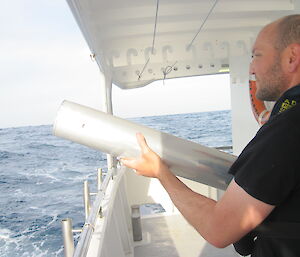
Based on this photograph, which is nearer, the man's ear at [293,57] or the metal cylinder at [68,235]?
the man's ear at [293,57]

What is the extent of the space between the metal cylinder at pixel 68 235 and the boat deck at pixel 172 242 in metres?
1.83

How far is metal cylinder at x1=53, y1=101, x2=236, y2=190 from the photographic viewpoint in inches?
37.0

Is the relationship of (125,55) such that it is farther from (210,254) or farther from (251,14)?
(210,254)

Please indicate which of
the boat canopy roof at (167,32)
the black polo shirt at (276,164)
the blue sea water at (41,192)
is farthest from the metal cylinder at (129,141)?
the blue sea water at (41,192)

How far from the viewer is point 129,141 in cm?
94

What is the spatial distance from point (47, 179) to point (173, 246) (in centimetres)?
934

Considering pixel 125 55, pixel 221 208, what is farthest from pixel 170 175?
pixel 125 55

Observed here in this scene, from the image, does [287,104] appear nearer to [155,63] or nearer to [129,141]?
[129,141]

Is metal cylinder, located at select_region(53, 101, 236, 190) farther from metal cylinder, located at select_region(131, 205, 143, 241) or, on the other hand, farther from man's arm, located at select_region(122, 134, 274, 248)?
metal cylinder, located at select_region(131, 205, 143, 241)

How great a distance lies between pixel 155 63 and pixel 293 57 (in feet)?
10.8

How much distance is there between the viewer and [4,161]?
1496 cm

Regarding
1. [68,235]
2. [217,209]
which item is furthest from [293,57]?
[68,235]

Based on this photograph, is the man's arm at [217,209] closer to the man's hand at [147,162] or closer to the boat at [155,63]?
the man's hand at [147,162]

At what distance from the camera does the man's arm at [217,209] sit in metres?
0.68
